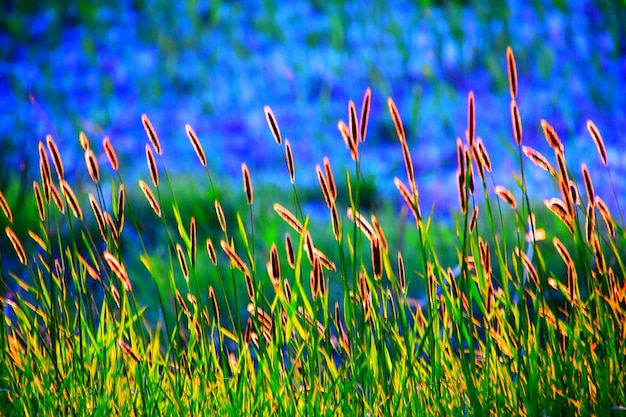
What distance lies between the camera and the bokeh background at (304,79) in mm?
3346

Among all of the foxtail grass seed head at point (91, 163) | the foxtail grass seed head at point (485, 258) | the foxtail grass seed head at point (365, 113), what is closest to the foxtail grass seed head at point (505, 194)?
the foxtail grass seed head at point (485, 258)

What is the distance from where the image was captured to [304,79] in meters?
4.01

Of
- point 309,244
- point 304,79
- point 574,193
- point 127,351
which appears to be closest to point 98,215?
point 127,351

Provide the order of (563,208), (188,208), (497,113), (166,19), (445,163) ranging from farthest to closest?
(166,19) → (497,113) → (445,163) → (188,208) → (563,208)

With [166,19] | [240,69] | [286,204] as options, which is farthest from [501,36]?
[166,19]

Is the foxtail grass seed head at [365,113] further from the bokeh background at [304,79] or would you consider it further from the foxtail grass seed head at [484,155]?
the bokeh background at [304,79]

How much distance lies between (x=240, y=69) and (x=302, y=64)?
37cm

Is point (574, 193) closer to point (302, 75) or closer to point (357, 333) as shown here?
point (357, 333)

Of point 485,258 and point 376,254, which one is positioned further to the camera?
point 485,258

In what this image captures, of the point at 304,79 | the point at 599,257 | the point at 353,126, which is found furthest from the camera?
the point at 304,79

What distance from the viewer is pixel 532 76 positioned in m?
3.76

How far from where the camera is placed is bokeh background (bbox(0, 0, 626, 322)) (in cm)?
335

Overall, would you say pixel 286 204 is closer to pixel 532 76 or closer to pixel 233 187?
pixel 233 187

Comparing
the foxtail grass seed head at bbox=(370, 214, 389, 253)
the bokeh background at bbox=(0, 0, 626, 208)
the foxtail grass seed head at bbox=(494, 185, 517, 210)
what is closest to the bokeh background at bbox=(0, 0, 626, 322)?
the bokeh background at bbox=(0, 0, 626, 208)
